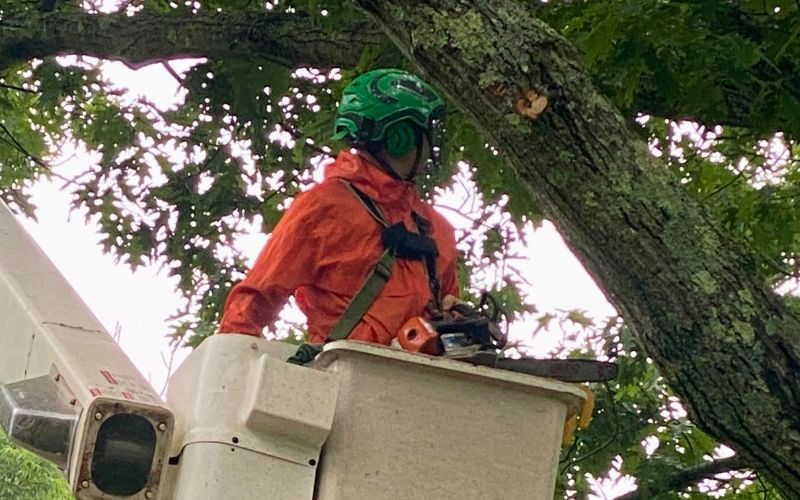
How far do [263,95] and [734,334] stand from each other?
3792 mm

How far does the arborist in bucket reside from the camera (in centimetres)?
305

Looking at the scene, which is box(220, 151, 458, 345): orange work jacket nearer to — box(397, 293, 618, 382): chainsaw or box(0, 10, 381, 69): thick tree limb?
box(397, 293, 618, 382): chainsaw

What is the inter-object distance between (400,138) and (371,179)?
177mm

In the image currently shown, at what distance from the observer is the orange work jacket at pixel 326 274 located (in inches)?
120

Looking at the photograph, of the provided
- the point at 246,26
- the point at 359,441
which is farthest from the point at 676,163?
the point at 359,441

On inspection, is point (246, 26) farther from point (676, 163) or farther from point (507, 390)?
point (507, 390)

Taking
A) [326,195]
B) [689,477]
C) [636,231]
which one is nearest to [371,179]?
[326,195]

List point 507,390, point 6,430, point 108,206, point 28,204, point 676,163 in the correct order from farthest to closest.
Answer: point 28,204 < point 108,206 < point 676,163 < point 507,390 < point 6,430

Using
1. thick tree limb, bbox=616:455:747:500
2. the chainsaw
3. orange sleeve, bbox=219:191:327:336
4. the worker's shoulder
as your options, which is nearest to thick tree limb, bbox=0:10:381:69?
the worker's shoulder

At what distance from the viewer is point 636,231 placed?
2.34 metres

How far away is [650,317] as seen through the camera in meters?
2.33

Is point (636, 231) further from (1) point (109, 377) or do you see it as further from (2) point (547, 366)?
(1) point (109, 377)

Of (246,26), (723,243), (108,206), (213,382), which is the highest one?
(246,26)

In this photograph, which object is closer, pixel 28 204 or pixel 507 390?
pixel 507 390
